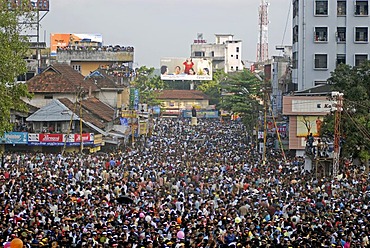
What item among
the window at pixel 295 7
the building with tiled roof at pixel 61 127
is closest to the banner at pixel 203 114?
the window at pixel 295 7

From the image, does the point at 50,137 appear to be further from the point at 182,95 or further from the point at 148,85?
the point at 182,95

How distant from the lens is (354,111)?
4091 cm

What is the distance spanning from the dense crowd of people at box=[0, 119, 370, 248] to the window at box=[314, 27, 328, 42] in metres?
15.6

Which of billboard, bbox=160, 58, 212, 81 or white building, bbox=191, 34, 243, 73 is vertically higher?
white building, bbox=191, 34, 243, 73

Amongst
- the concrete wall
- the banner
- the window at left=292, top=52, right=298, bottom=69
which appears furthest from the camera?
the banner

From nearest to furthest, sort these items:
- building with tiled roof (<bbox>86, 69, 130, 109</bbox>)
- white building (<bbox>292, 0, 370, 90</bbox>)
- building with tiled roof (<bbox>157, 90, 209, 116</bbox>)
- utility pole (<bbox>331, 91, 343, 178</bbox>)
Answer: utility pole (<bbox>331, 91, 343, 178</bbox>) < white building (<bbox>292, 0, 370, 90</bbox>) < building with tiled roof (<bbox>86, 69, 130, 109</bbox>) < building with tiled roof (<bbox>157, 90, 209, 116</bbox>)

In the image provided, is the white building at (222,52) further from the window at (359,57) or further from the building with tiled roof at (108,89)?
the window at (359,57)

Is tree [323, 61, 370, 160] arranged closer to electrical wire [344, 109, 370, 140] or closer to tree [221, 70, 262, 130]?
electrical wire [344, 109, 370, 140]

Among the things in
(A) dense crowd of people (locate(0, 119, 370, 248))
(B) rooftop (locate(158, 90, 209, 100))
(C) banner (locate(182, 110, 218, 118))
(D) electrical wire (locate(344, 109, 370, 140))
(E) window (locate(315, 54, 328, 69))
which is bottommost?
(A) dense crowd of people (locate(0, 119, 370, 248))

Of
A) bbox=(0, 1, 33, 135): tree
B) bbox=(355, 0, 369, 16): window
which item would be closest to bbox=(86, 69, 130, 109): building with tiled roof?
bbox=(355, 0, 369, 16): window

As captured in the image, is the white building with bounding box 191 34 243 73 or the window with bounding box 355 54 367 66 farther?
the white building with bounding box 191 34 243 73

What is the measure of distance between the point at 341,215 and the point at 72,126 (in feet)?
101

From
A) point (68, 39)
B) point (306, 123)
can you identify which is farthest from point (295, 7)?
point (68, 39)

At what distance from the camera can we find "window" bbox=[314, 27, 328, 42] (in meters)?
60.7
